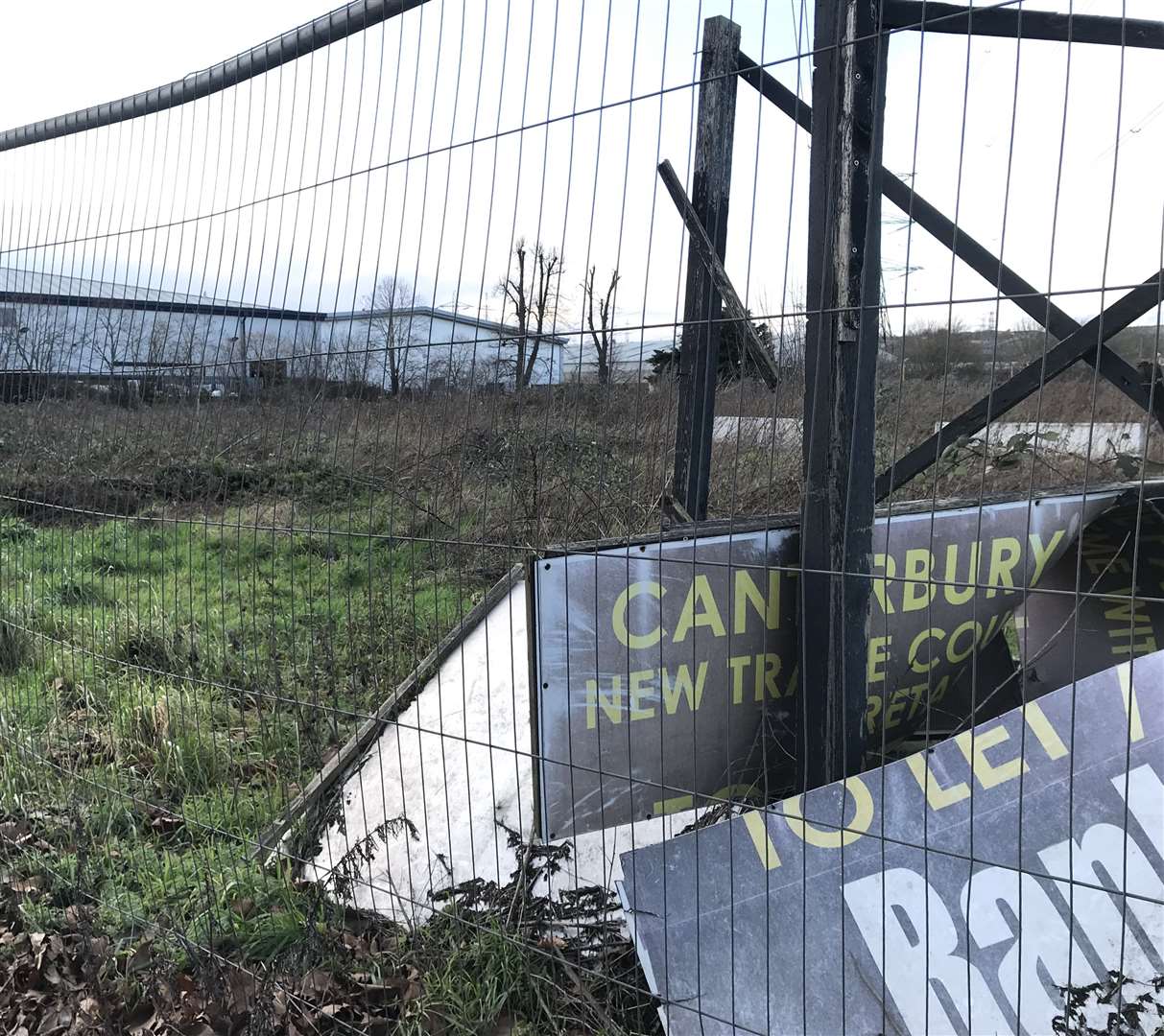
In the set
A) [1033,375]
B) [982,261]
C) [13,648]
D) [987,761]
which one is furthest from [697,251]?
[13,648]

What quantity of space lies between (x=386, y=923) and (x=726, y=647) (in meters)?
1.43

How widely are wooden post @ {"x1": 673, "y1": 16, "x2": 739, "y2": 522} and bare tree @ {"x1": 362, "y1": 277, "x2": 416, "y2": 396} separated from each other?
2.90ft

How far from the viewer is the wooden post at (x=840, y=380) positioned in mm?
2623

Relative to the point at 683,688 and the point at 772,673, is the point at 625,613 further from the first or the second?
the point at 772,673

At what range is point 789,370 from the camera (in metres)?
3.44

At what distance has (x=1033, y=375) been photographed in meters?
3.07

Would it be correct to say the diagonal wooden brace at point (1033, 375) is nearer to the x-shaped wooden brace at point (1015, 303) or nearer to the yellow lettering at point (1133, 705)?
the x-shaped wooden brace at point (1015, 303)

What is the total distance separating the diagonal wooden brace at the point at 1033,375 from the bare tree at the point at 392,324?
1517 mm

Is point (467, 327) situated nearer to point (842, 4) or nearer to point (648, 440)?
point (648, 440)

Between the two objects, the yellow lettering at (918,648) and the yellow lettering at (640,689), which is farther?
the yellow lettering at (918,648)

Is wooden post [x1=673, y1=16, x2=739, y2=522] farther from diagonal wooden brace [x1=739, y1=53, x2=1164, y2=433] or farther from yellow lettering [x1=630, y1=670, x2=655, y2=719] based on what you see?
yellow lettering [x1=630, y1=670, x2=655, y2=719]

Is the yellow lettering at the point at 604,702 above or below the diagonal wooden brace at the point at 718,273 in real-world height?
below

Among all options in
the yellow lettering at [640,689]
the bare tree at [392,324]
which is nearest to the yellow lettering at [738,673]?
the yellow lettering at [640,689]

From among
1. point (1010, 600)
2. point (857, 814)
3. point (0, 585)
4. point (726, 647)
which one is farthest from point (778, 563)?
point (0, 585)
